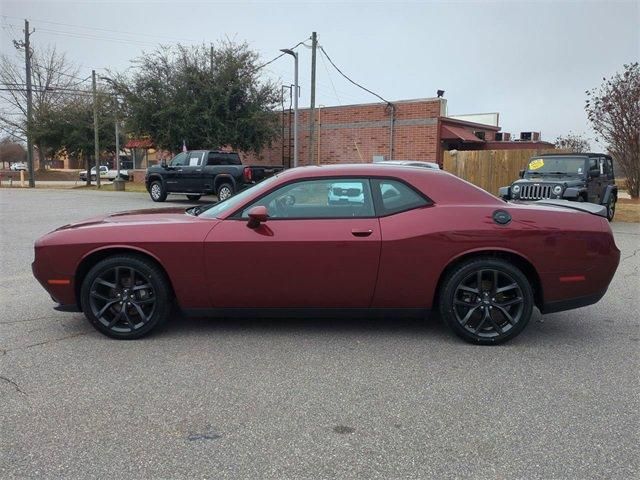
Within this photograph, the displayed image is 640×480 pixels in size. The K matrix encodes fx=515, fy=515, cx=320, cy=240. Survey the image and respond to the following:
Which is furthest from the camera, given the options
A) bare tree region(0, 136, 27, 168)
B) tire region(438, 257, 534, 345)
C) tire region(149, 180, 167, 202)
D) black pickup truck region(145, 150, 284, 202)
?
bare tree region(0, 136, 27, 168)

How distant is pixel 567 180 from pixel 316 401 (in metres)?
11.6

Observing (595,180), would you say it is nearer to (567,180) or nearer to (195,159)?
(567,180)

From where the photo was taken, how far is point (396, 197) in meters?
4.41

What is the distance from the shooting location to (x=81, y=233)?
14.5 feet

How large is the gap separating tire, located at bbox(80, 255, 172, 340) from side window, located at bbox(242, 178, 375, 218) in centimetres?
96

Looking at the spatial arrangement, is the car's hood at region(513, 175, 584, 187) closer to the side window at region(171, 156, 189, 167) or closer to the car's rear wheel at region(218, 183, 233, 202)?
the car's rear wheel at region(218, 183, 233, 202)

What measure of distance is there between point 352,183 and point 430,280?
3.48 feet

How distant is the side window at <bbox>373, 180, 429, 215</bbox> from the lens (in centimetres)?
437

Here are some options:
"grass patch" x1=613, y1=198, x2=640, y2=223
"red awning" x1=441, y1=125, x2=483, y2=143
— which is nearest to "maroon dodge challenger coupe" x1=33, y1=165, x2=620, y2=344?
"grass patch" x1=613, y1=198, x2=640, y2=223

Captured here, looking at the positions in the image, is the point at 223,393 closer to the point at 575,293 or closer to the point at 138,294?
the point at 138,294

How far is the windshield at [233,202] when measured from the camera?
4480 millimetres

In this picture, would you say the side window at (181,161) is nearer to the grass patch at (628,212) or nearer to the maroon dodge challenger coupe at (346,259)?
the grass patch at (628,212)

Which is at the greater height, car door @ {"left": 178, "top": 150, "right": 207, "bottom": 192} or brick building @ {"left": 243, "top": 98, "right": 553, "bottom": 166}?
brick building @ {"left": 243, "top": 98, "right": 553, "bottom": 166}

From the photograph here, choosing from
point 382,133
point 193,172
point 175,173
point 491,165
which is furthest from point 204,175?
point 491,165
